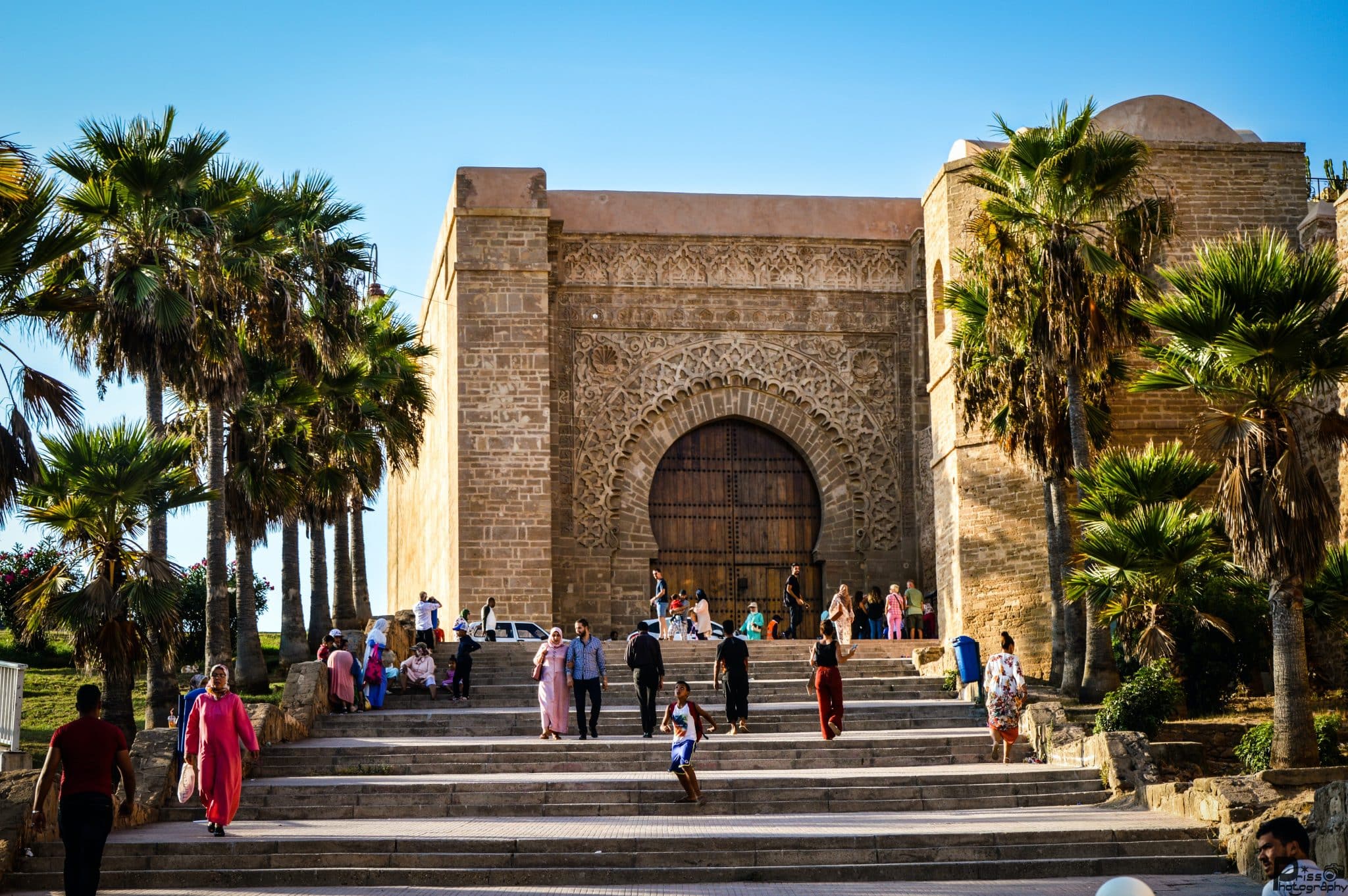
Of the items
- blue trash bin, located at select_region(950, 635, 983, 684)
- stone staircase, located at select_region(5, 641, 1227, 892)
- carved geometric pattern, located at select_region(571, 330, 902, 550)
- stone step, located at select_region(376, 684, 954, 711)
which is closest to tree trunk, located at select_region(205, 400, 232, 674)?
stone step, located at select_region(376, 684, 954, 711)

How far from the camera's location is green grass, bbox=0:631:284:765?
1788 centimetres

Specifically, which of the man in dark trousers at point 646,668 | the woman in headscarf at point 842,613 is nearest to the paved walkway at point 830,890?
the man in dark trousers at point 646,668

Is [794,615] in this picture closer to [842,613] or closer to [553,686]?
[842,613]

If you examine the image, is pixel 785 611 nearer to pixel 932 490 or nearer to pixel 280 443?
pixel 932 490

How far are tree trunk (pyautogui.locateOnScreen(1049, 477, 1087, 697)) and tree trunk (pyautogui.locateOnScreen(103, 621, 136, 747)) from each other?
9956mm

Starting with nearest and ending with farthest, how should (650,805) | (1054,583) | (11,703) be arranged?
1. (650,805)
2. (11,703)
3. (1054,583)

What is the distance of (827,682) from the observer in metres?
14.6

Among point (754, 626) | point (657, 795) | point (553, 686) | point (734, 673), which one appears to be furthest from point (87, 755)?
point (754, 626)

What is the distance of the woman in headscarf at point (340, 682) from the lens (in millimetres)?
17000

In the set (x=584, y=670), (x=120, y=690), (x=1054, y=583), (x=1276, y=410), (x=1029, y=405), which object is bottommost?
(x=120, y=690)

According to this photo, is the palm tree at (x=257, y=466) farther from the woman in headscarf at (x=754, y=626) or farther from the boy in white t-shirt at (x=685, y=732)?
the boy in white t-shirt at (x=685, y=732)

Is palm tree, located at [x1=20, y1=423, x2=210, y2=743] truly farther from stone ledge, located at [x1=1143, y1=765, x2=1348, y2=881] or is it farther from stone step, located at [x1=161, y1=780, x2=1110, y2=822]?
stone ledge, located at [x1=1143, y1=765, x2=1348, y2=881]

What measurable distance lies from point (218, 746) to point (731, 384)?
1600 cm

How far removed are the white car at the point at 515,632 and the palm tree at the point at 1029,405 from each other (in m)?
7.31
